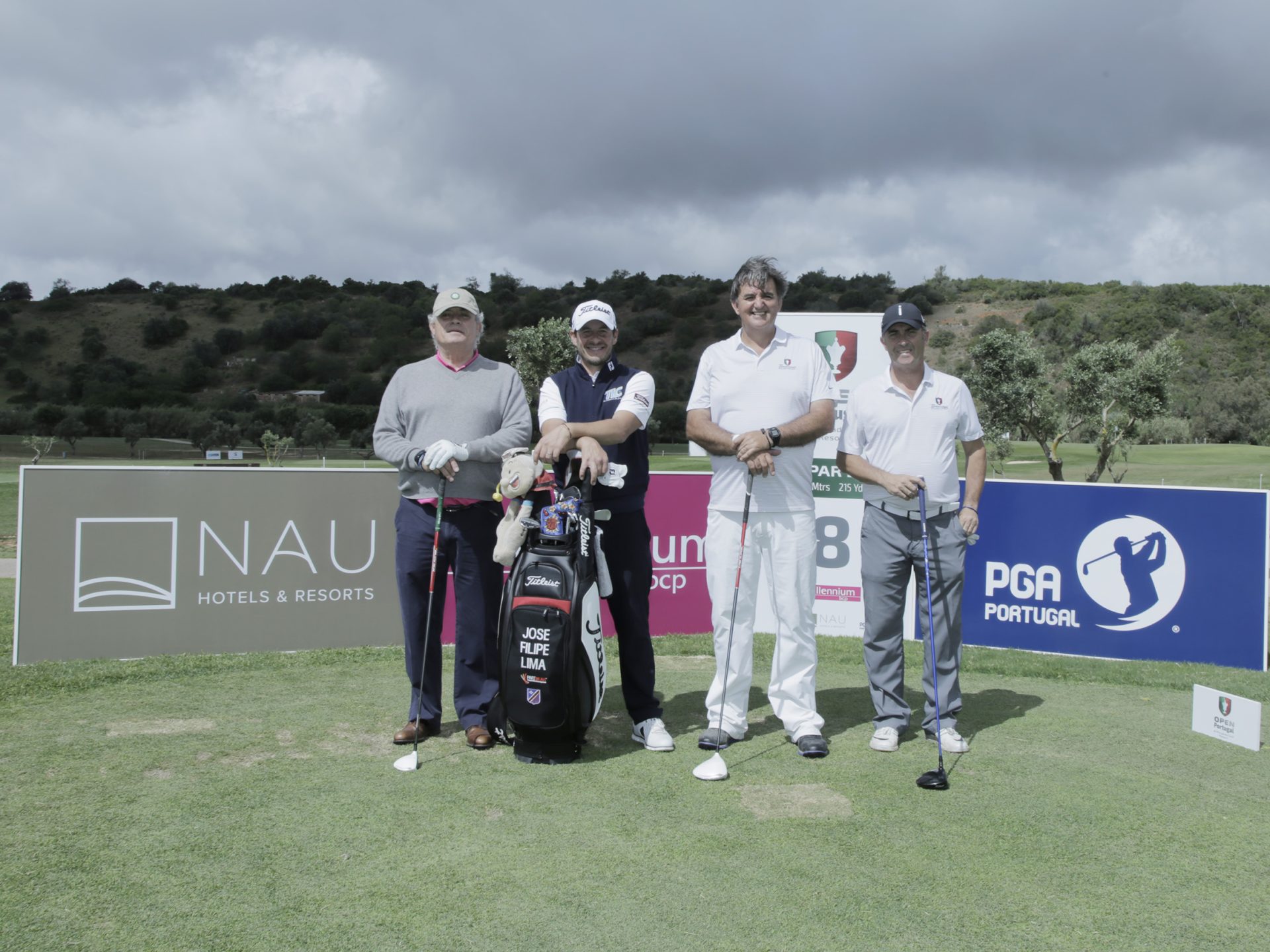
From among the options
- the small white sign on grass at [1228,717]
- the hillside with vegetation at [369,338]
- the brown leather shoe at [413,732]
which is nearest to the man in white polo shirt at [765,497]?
the brown leather shoe at [413,732]

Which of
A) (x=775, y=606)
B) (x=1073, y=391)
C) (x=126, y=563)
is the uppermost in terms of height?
(x=1073, y=391)

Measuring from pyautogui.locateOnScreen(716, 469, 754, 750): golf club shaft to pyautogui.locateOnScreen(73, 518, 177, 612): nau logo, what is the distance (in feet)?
12.6

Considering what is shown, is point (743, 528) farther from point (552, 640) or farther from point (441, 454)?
point (441, 454)

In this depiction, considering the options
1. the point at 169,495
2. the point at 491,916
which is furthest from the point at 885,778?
the point at 169,495

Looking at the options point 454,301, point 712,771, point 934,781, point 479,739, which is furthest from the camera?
point 454,301

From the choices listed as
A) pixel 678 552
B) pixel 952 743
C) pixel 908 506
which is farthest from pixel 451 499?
pixel 678 552

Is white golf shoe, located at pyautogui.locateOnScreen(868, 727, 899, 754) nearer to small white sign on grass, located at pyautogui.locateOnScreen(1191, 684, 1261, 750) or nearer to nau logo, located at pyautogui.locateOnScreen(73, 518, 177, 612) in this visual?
small white sign on grass, located at pyautogui.locateOnScreen(1191, 684, 1261, 750)

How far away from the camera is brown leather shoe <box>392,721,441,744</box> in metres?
4.06

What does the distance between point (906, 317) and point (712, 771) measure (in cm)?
216

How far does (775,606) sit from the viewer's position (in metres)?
4.32

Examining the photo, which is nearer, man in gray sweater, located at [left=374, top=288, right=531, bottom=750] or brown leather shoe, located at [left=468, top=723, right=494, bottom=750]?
brown leather shoe, located at [left=468, top=723, right=494, bottom=750]

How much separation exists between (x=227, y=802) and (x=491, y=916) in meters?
1.27

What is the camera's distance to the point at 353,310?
8631 centimetres

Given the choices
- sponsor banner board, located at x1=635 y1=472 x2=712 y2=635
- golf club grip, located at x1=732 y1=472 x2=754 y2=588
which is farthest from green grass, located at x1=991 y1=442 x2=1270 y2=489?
golf club grip, located at x1=732 y1=472 x2=754 y2=588
